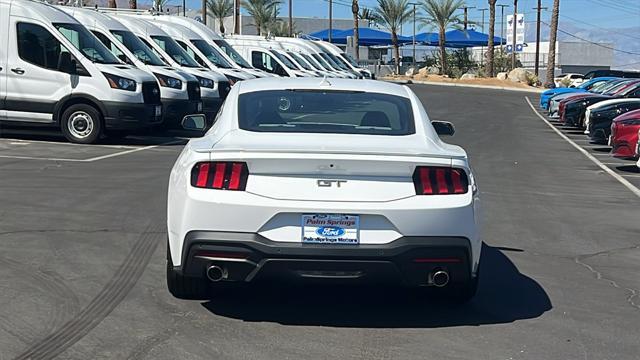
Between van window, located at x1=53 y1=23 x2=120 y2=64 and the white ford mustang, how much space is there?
1255 centimetres

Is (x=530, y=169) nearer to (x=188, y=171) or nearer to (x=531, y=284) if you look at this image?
(x=531, y=284)

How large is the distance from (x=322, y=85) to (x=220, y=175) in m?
1.80

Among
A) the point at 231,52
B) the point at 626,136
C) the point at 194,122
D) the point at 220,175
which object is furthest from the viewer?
the point at 231,52

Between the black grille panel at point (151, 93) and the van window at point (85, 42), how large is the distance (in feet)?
2.55

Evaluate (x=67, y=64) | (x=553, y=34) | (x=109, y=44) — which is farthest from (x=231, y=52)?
(x=553, y=34)

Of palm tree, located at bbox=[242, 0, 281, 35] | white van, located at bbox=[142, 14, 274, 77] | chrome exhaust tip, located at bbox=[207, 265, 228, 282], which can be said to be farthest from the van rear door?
palm tree, located at bbox=[242, 0, 281, 35]

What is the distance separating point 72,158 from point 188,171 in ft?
33.1

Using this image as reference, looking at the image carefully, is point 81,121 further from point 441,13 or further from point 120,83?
point 441,13

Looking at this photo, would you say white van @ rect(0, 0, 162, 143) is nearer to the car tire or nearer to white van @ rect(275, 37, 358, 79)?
the car tire

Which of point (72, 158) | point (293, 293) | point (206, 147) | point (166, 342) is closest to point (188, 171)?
point (206, 147)

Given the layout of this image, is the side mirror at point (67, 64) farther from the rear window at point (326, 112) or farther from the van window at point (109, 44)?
the rear window at point (326, 112)

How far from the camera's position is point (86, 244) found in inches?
333

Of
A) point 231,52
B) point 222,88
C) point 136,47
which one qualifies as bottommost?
point 222,88

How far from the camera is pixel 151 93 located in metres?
18.4
